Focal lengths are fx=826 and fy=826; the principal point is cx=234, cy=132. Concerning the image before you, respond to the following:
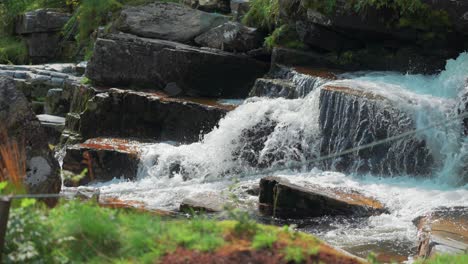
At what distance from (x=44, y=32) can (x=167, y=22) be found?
7.63 m

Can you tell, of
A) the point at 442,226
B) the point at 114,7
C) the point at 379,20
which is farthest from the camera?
the point at 114,7

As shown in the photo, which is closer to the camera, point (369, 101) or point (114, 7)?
point (369, 101)

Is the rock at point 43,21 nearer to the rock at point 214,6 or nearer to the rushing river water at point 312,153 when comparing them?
the rock at point 214,6

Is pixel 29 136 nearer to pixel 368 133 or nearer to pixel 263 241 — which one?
pixel 263 241

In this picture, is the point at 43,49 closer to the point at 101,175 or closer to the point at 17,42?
the point at 17,42

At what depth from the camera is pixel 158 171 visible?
41.3ft

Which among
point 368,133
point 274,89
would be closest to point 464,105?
point 368,133

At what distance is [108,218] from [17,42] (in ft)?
64.1

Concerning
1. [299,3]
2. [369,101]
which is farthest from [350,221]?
[299,3]

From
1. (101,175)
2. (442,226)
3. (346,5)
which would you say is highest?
(346,5)

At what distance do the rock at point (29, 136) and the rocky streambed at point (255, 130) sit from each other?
1cm

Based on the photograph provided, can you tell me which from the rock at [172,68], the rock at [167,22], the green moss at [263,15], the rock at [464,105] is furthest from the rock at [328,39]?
the rock at [464,105]

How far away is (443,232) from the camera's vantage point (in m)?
8.58

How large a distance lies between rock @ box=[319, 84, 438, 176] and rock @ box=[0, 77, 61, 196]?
16.3 feet
